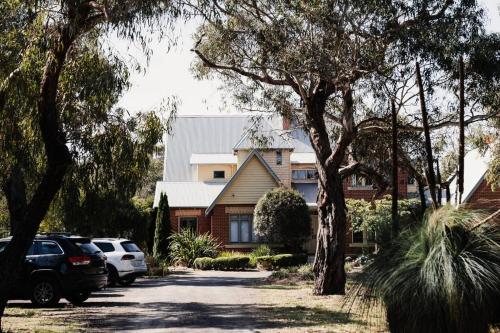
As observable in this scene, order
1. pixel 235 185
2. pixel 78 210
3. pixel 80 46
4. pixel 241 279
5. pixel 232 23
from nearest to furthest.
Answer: pixel 80 46, pixel 232 23, pixel 78 210, pixel 241 279, pixel 235 185

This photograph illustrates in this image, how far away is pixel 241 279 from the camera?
94.8 ft

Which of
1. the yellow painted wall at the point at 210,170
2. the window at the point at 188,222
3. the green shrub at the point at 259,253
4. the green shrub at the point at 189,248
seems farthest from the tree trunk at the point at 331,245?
the yellow painted wall at the point at 210,170

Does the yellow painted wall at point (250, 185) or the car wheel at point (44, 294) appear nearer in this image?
the car wheel at point (44, 294)

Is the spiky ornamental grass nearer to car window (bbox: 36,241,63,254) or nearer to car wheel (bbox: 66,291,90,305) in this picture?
car window (bbox: 36,241,63,254)

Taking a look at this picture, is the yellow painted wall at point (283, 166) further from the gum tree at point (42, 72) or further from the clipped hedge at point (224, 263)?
the gum tree at point (42, 72)

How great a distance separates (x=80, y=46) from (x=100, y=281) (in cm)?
590

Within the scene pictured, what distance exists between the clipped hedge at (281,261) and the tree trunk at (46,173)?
23.8 meters

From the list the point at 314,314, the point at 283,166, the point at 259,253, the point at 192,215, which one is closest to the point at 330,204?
the point at 314,314

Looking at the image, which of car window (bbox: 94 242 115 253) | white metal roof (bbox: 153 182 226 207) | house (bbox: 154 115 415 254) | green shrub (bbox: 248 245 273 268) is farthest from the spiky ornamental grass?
white metal roof (bbox: 153 182 226 207)

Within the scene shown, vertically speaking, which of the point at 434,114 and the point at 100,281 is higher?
the point at 434,114

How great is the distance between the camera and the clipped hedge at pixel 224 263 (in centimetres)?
3568

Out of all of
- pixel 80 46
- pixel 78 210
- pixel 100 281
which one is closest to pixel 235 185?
pixel 78 210

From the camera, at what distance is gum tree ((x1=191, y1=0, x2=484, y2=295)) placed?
58.3 feet

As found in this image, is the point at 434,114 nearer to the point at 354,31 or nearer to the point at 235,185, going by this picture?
the point at 354,31
